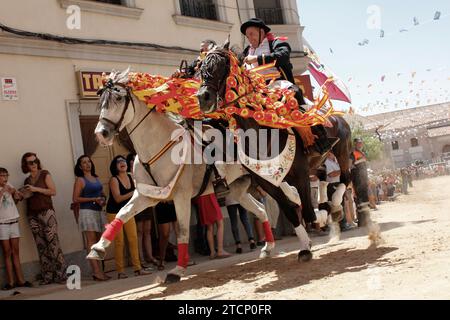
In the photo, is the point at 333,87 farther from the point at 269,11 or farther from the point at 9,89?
the point at 9,89

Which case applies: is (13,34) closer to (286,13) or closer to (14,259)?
(14,259)

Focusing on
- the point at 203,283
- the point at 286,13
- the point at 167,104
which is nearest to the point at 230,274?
the point at 203,283

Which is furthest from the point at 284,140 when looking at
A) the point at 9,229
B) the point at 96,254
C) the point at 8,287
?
the point at 8,287

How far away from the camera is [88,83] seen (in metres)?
9.65

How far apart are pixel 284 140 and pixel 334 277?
183 cm

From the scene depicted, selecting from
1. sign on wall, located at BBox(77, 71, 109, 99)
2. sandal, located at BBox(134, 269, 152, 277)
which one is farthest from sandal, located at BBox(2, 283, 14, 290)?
sign on wall, located at BBox(77, 71, 109, 99)

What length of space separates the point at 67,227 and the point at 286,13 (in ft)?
27.1

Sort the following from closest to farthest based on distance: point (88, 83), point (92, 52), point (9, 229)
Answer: point (9, 229)
point (88, 83)
point (92, 52)

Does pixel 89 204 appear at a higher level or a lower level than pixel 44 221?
higher

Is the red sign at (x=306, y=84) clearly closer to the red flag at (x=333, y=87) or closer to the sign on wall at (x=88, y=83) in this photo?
the red flag at (x=333, y=87)

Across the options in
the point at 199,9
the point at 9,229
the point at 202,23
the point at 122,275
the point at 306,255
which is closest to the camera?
the point at 306,255

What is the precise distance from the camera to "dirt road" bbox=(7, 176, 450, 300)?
4.34m

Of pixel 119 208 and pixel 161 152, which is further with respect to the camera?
pixel 119 208
